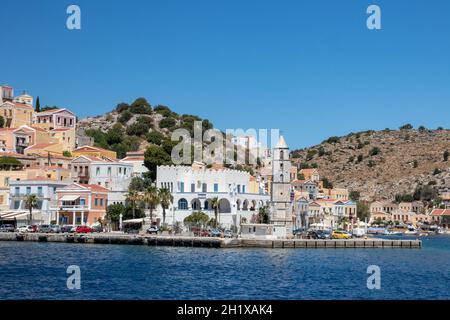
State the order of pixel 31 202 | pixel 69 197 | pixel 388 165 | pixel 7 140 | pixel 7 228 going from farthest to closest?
1. pixel 388 165
2. pixel 7 140
3. pixel 69 197
4. pixel 7 228
5. pixel 31 202

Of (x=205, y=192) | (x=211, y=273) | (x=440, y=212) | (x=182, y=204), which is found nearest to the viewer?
(x=211, y=273)

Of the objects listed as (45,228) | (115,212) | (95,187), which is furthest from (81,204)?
(45,228)

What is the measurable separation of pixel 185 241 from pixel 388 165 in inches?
5060

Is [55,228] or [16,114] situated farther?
[16,114]

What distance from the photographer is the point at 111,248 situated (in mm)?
60469

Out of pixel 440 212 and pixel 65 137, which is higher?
pixel 65 137

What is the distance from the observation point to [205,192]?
7344cm

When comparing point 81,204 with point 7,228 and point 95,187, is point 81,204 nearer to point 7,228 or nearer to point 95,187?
point 95,187

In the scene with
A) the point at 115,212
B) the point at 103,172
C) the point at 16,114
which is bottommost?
the point at 115,212

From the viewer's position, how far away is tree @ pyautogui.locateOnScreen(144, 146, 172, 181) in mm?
83500

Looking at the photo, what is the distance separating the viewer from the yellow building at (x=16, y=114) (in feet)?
351

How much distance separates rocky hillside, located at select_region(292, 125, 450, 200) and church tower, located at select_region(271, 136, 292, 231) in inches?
4121

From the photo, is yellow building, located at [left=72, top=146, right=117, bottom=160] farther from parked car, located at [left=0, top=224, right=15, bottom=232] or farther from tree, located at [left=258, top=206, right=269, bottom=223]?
tree, located at [left=258, top=206, right=269, bottom=223]
